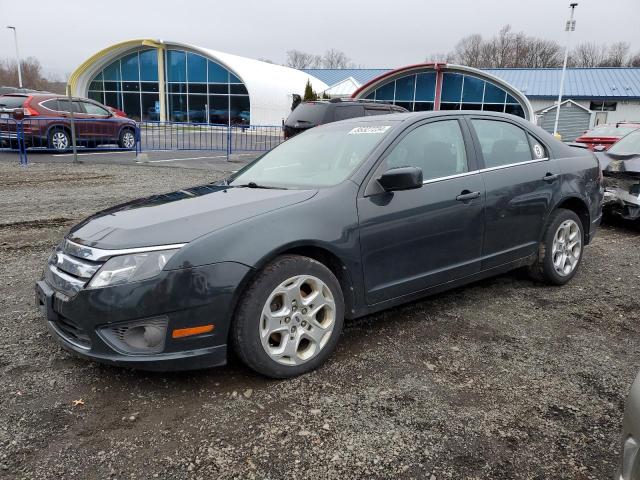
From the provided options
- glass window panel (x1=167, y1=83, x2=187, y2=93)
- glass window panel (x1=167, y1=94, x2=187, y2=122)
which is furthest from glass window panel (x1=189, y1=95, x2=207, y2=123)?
glass window panel (x1=167, y1=83, x2=187, y2=93)

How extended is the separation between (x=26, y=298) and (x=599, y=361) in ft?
13.9

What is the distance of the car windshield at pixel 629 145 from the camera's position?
756cm

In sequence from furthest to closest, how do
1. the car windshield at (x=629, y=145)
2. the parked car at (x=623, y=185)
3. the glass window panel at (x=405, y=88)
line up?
the glass window panel at (x=405, y=88) < the car windshield at (x=629, y=145) < the parked car at (x=623, y=185)

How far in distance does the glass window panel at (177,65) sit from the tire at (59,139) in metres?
23.1

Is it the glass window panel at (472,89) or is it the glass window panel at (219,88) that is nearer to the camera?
the glass window panel at (472,89)

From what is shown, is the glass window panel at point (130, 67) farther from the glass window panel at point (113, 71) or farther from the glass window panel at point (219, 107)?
the glass window panel at point (219, 107)

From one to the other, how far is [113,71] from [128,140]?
80.1 ft

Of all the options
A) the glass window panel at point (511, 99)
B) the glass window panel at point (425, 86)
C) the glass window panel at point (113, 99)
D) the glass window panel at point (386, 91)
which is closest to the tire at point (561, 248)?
the glass window panel at point (511, 99)

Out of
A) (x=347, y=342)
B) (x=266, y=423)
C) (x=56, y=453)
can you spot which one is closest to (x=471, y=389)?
(x=347, y=342)

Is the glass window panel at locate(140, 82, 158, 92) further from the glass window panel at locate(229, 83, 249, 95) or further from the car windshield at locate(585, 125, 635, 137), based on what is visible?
the car windshield at locate(585, 125, 635, 137)

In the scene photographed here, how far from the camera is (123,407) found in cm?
269

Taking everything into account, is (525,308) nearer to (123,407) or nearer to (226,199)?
(226,199)

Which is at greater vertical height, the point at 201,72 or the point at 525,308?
the point at 201,72

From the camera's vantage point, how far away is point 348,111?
38.5 feet
